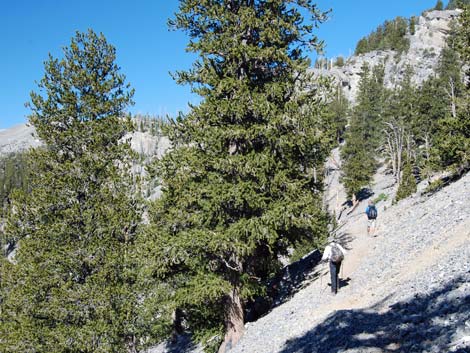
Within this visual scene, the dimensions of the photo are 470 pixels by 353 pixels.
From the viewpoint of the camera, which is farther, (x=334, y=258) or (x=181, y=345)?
(x=181, y=345)

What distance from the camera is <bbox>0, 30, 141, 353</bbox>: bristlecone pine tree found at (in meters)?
12.5

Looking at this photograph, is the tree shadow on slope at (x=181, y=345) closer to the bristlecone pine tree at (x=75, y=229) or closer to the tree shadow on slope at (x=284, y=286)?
the tree shadow on slope at (x=284, y=286)

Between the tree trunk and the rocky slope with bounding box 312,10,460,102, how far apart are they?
127 metres

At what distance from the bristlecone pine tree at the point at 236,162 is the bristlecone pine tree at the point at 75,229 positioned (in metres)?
1.51

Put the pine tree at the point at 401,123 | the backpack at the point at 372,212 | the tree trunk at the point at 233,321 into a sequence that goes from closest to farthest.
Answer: the tree trunk at the point at 233,321 < the backpack at the point at 372,212 < the pine tree at the point at 401,123

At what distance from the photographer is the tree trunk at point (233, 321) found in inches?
528

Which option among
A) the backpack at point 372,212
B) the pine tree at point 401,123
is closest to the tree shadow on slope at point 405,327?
the backpack at point 372,212

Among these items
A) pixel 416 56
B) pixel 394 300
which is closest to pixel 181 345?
pixel 394 300

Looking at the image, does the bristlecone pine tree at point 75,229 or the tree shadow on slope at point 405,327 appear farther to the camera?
the bristlecone pine tree at point 75,229

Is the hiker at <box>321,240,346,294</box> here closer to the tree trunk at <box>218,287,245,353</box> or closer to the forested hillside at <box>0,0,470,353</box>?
the forested hillside at <box>0,0,470,353</box>

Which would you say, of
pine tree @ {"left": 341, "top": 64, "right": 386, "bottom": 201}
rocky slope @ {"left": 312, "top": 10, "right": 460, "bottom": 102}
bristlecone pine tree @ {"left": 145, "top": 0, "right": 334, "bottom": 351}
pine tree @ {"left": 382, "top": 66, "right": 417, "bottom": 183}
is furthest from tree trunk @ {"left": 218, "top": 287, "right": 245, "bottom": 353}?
rocky slope @ {"left": 312, "top": 10, "right": 460, "bottom": 102}

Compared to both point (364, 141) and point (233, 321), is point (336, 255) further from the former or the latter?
point (364, 141)

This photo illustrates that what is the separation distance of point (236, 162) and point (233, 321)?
5436mm

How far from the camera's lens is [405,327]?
7207 millimetres
